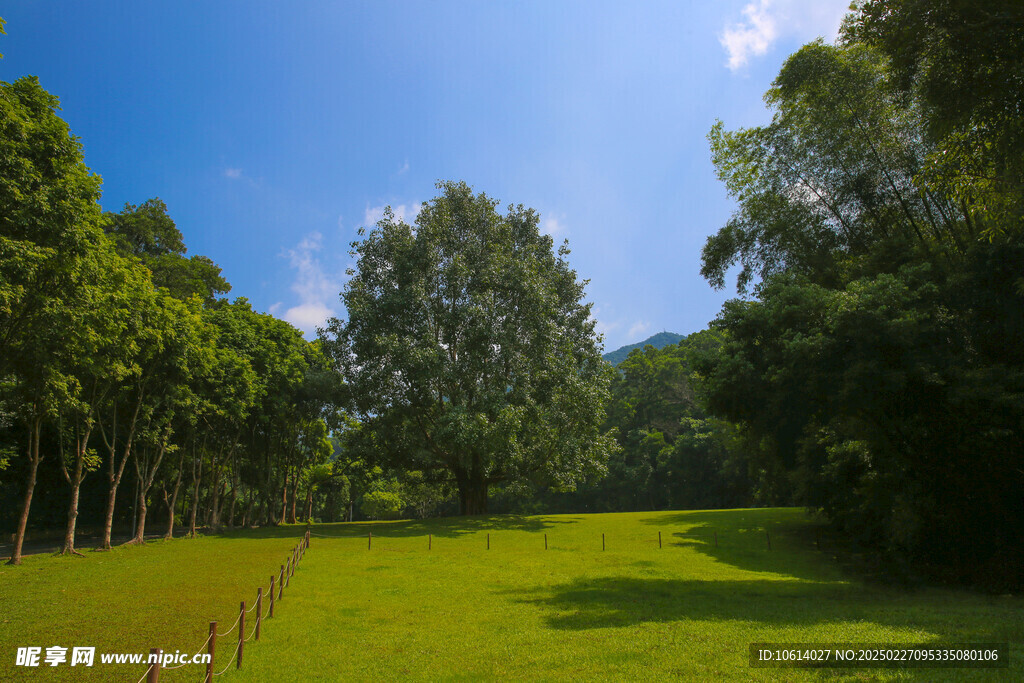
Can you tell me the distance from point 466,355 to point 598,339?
12237mm

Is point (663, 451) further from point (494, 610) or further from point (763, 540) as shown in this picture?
point (494, 610)

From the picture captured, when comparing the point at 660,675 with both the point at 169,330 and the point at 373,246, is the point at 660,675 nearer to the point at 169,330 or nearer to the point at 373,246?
the point at 169,330

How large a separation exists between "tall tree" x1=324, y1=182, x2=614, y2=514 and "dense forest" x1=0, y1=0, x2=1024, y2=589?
19 centimetres

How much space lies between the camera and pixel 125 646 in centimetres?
1245

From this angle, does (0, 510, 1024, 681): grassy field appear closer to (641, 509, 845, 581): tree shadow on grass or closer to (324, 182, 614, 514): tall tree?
(641, 509, 845, 581): tree shadow on grass

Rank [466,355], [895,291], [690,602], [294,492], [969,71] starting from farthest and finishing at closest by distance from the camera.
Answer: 1. [294,492]
2. [466,355]
3. [895,291]
4. [690,602]
5. [969,71]

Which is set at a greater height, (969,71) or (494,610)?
(969,71)

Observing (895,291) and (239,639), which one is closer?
(239,639)

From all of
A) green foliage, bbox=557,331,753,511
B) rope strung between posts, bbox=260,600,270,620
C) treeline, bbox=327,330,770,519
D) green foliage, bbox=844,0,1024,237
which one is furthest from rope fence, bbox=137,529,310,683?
green foliage, bbox=557,331,753,511

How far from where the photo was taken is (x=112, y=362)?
2542 centimetres

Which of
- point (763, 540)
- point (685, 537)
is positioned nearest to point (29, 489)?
point (685, 537)

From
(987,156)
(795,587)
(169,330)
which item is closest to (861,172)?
(987,156)

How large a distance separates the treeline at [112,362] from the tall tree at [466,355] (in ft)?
18.8

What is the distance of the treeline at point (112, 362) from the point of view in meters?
16.9
